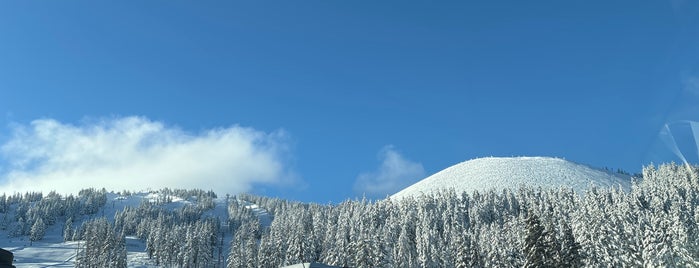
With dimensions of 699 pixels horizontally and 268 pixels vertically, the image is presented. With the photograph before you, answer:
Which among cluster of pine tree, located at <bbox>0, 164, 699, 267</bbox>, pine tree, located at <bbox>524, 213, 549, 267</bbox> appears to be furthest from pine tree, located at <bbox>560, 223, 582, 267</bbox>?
pine tree, located at <bbox>524, 213, 549, 267</bbox>

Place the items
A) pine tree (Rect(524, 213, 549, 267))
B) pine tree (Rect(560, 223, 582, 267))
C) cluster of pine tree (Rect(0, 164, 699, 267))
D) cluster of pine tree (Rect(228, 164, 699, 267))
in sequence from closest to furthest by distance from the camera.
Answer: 1. pine tree (Rect(524, 213, 549, 267))
2. cluster of pine tree (Rect(228, 164, 699, 267))
3. cluster of pine tree (Rect(0, 164, 699, 267))
4. pine tree (Rect(560, 223, 582, 267))

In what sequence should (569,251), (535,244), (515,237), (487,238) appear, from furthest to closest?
(487,238), (515,237), (569,251), (535,244)

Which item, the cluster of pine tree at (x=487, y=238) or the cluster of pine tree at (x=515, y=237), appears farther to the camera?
the cluster of pine tree at (x=487, y=238)

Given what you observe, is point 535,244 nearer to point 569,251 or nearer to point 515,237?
point 569,251

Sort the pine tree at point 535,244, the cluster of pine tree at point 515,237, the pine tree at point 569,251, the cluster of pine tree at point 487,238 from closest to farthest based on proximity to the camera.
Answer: the pine tree at point 535,244 < the cluster of pine tree at point 515,237 < the cluster of pine tree at point 487,238 < the pine tree at point 569,251

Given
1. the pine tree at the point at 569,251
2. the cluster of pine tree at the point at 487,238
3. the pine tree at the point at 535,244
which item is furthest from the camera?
the pine tree at the point at 569,251

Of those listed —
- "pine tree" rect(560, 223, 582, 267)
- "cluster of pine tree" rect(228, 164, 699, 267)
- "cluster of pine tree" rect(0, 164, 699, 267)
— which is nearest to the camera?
"cluster of pine tree" rect(228, 164, 699, 267)

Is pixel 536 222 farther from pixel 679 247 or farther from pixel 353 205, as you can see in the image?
pixel 353 205

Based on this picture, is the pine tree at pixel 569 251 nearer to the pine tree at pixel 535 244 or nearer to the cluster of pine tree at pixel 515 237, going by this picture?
the cluster of pine tree at pixel 515 237

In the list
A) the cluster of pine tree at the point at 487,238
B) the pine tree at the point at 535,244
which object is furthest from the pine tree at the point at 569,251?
the pine tree at the point at 535,244

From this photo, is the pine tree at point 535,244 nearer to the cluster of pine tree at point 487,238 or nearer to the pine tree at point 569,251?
the cluster of pine tree at point 487,238

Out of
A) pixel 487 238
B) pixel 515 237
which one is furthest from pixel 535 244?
pixel 487 238

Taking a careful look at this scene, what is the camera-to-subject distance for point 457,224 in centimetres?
14375

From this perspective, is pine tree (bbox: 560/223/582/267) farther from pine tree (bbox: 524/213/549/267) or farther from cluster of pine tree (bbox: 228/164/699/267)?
pine tree (bbox: 524/213/549/267)
